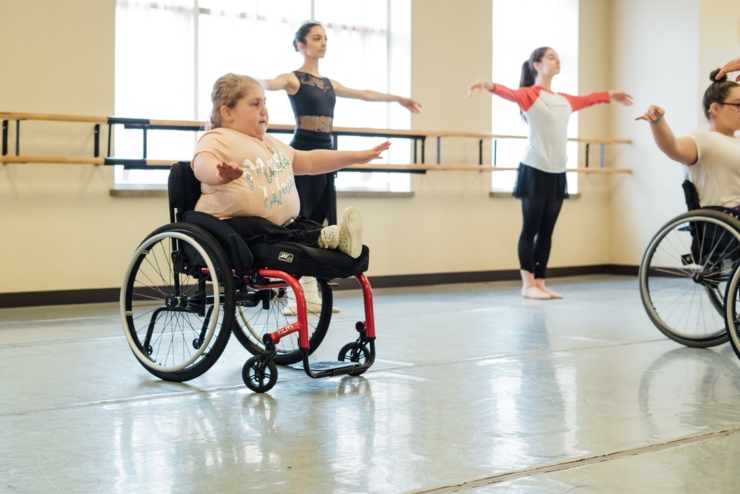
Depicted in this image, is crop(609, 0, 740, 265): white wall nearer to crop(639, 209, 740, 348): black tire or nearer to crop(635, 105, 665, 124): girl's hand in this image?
crop(639, 209, 740, 348): black tire

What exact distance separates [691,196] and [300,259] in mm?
1668

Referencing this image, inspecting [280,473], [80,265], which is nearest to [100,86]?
[80,265]

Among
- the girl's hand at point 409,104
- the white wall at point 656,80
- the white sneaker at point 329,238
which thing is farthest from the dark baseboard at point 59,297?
the white wall at point 656,80

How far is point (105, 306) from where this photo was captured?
4895mm

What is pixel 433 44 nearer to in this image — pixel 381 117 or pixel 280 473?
pixel 381 117

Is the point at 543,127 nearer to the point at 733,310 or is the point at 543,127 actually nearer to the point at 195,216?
the point at 733,310

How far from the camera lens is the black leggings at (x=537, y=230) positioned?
212 inches

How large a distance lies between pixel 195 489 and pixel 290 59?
14.8 feet

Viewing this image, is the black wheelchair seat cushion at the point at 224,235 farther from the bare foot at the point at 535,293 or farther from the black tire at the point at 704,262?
the bare foot at the point at 535,293

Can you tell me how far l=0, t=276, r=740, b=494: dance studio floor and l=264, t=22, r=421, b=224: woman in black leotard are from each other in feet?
3.13

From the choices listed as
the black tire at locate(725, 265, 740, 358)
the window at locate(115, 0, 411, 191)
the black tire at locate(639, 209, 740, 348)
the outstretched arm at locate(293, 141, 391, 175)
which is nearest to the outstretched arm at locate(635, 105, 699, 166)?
the black tire at locate(639, 209, 740, 348)

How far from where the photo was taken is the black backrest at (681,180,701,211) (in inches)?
136

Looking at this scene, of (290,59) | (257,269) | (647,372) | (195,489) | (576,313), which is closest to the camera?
(195,489)

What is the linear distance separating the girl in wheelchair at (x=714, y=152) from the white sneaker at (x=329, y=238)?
1.35 m
